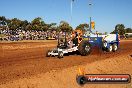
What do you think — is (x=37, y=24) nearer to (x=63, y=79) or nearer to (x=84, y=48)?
(x=84, y=48)

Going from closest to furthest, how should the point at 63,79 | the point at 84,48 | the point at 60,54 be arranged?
the point at 63,79 → the point at 60,54 → the point at 84,48

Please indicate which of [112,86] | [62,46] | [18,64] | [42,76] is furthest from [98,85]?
[62,46]

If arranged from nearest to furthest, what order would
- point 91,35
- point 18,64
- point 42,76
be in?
point 42,76, point 18,64, point 91,35

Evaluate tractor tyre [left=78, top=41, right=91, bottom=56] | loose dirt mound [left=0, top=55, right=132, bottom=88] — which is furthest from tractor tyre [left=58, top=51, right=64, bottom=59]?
loose dirt mound [left=0, top=55, right=132, bottom=88]

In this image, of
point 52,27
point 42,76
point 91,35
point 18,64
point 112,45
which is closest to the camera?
point 42,76

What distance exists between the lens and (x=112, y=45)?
19922 millimetres

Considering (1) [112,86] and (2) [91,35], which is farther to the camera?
(2) [91,35]

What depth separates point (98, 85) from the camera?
10281mm

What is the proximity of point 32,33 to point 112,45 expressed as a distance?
60.3 ft

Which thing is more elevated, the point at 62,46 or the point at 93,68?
the point at 62,46

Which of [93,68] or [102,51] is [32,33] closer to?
[102,51]

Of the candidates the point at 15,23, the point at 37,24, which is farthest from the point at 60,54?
the point at 15,23

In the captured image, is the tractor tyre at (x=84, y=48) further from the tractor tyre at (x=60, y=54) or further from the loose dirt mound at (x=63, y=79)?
the loose dirt mound at (x=63, y=79)

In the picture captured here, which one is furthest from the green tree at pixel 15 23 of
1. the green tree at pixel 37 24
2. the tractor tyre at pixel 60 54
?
the tractor tyre at pixel 60 54
